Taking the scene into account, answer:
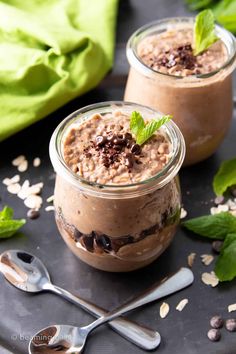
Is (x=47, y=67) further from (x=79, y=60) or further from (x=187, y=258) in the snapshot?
(x=187, y=258)

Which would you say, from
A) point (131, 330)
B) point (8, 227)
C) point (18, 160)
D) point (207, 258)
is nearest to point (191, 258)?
point (207, 258)

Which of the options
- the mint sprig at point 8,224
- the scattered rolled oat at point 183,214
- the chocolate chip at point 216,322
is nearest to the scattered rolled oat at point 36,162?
the mint sprig at point 8,224

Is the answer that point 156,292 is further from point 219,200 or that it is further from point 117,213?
point 219,200

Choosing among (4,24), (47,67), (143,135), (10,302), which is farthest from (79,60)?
(10,302)

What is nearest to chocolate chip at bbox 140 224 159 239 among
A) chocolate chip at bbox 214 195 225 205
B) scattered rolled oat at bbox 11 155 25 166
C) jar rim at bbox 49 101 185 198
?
jar rim at bbox 49 101 185 198

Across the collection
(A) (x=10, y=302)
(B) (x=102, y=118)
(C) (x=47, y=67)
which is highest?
(B) (x=102, y=118)

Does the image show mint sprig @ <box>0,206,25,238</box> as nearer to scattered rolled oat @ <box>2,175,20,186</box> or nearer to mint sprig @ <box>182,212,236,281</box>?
scattered rolled oat @ <box>2,175,20,186</box>
